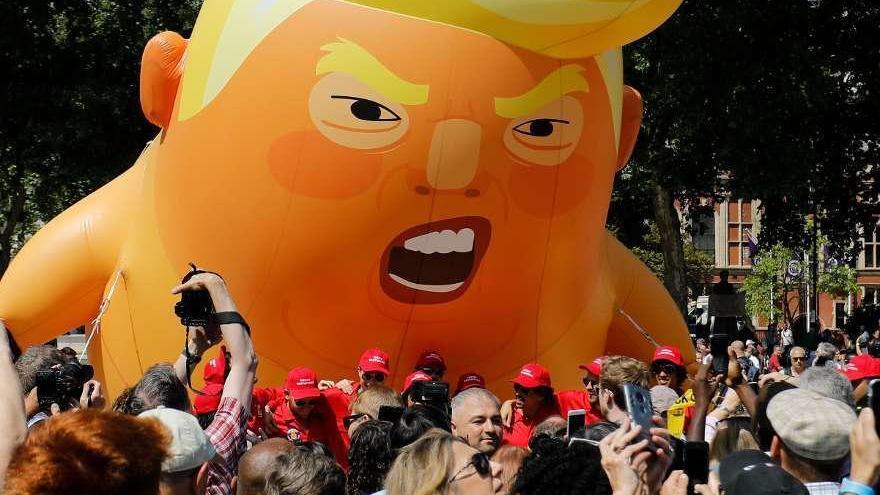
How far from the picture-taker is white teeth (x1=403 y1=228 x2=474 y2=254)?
7.47 meters

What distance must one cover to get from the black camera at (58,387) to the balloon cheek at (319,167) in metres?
2.23

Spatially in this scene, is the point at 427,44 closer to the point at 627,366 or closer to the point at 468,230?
the point at 468,230

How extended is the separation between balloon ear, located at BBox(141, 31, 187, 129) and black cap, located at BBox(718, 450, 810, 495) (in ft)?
17.7

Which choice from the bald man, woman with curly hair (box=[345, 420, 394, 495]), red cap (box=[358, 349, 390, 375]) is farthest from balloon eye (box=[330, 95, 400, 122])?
the bald man

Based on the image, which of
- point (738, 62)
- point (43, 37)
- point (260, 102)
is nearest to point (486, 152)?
point (260, 102)

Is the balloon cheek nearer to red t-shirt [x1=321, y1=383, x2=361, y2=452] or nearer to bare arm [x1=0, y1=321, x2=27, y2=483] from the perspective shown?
red t-shirt [x1=321, y1=383, x2=361, y2=452]

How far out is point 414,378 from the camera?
721 cm

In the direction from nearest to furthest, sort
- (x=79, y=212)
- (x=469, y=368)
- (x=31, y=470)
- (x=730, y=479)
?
1. (x=31, y=470)
2. (x=730, y=479)
3. (x=469, y=368)
4. (x=79, y=212)

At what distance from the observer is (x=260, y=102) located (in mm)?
7344

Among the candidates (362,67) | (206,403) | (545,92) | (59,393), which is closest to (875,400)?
(59,393)

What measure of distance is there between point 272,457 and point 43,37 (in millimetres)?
16120

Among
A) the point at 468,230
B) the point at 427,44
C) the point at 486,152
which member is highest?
the point at 427,44

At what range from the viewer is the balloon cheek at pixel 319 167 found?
7.28 m

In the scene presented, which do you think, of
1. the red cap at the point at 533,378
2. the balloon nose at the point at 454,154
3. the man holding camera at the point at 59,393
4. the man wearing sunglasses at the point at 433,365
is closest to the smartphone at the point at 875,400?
the man holding camera at the point at 59,393
